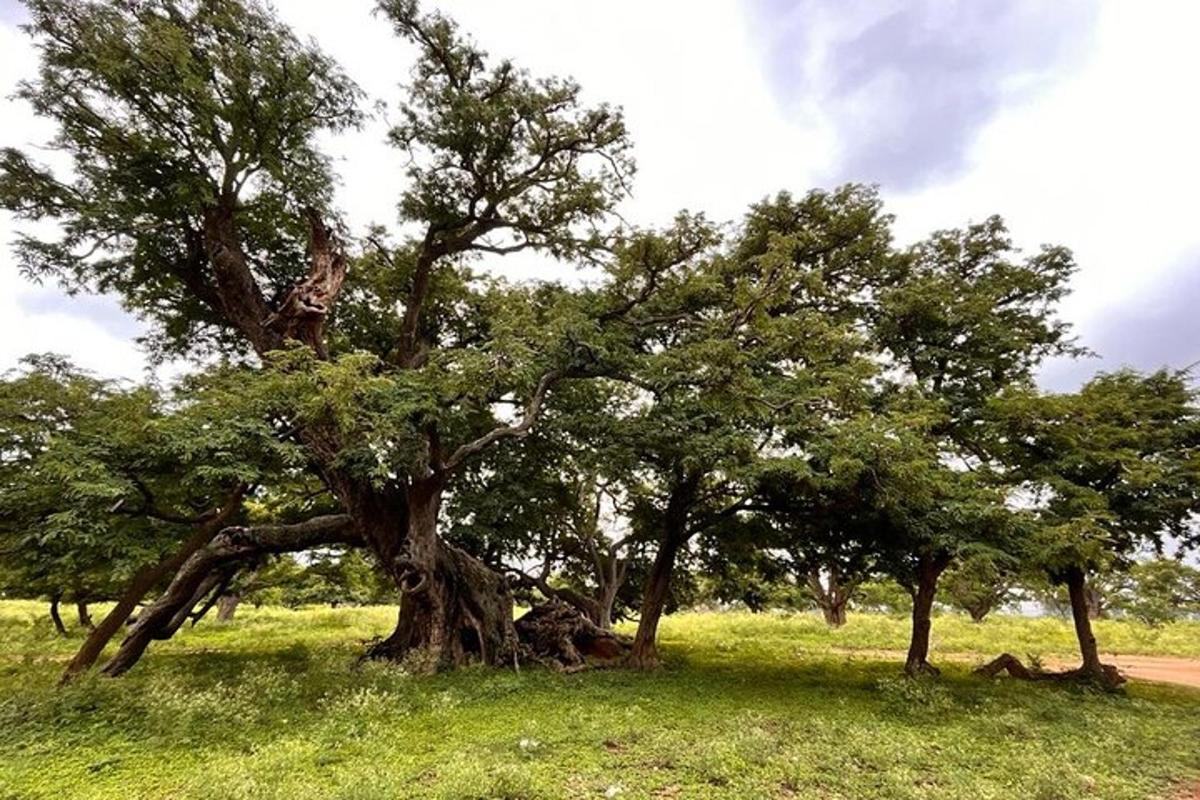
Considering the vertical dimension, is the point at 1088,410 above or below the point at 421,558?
above

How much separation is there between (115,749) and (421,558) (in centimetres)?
572

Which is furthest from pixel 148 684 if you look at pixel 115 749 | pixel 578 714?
pixel 578 714

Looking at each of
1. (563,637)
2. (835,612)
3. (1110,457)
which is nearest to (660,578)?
(563,637)

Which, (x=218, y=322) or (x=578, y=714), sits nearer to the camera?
(x=578, y=714)

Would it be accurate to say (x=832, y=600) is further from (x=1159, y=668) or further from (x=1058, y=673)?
(x=1058, y=673)

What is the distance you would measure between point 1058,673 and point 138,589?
20.5 meters

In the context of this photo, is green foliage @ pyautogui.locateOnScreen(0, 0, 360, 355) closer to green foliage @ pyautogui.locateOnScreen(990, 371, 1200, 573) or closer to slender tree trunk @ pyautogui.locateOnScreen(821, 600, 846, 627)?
green foliage @ pyautogui.locateOnScreen(990, 371, 1200, 573)

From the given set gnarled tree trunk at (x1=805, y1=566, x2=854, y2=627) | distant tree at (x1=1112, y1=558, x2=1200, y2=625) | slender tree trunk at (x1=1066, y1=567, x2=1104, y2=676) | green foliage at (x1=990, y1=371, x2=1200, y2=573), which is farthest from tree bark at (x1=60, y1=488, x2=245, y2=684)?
distant tree at (x1=1112, y1=558, x2=1200, y2=625)

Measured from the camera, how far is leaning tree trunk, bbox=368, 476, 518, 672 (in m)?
12.0

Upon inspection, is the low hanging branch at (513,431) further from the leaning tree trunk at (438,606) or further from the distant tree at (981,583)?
the distant tree at (981,583)

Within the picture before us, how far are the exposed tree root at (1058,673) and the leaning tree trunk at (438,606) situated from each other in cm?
1208

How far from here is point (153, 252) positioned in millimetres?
11859

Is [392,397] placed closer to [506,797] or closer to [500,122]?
[500,122]

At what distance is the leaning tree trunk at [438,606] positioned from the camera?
474 inches
